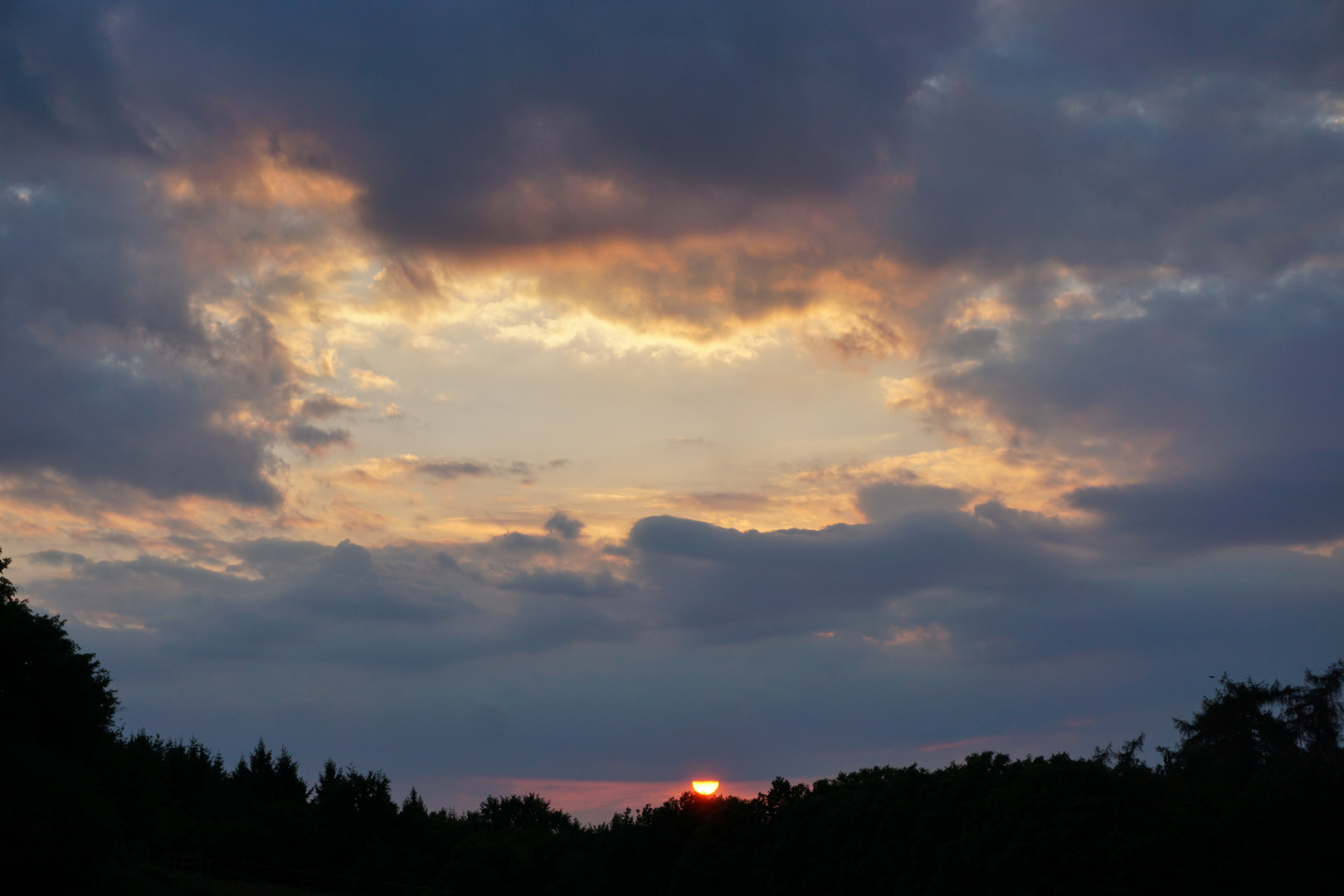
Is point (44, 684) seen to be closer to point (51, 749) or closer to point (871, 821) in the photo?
point (51, 749)

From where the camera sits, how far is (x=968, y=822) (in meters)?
44.2

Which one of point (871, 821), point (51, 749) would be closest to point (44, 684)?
point (51, 749)

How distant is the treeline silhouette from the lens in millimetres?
35969

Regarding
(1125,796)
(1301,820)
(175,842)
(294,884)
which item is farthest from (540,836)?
(1301,820)

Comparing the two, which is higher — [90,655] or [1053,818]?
[90,655]

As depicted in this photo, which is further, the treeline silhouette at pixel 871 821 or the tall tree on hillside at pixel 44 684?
the tall tree on hillside at pixel 44 684

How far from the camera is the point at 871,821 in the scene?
50812mm

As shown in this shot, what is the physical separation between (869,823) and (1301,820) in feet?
68.1

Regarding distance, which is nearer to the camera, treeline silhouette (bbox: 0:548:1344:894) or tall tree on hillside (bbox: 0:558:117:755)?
treeline silhouette (bbox: 0:548:1344:894)

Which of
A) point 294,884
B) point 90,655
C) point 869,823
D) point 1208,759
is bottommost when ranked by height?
point 294,884

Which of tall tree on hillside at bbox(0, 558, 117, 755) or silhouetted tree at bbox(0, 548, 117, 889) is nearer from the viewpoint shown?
silhouetted tree at bbox(0, 548, 117, 889)

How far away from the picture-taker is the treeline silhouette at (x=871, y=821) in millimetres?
35969

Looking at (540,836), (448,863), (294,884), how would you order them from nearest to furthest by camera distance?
(294,884)
(448,863)
(540,836)

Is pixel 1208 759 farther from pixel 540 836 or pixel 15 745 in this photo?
pixel 540 836
